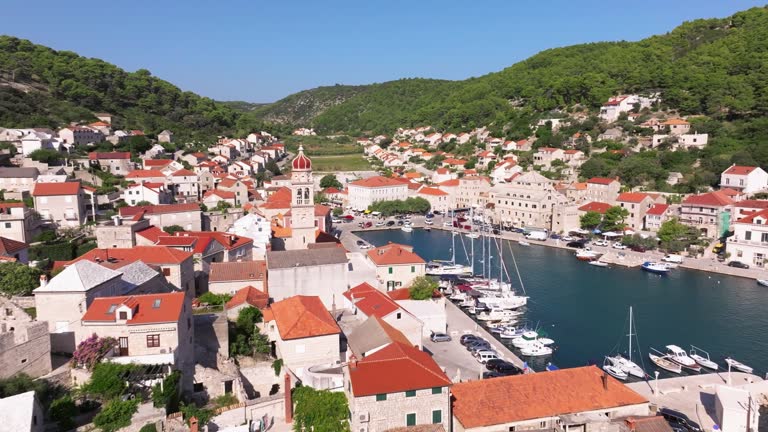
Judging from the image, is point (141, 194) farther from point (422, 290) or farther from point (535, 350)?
point (535, 350)

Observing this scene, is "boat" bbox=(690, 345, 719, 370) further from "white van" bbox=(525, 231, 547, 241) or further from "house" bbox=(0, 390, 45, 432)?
"house" bbox=(0, 390, 45, 432)

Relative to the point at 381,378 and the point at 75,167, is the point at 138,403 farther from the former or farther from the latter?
the point at 75,167

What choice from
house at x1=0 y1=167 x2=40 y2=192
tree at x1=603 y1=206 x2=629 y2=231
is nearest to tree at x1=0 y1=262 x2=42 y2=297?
house at x1=0 y1=167 x2=40 y2=192

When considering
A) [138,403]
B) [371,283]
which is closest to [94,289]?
[138,403]

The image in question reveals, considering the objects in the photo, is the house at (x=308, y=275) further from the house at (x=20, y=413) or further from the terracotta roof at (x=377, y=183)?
the terracotta roof at (x=377, y=183)

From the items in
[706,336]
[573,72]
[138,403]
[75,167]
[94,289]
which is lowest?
[706,336]
